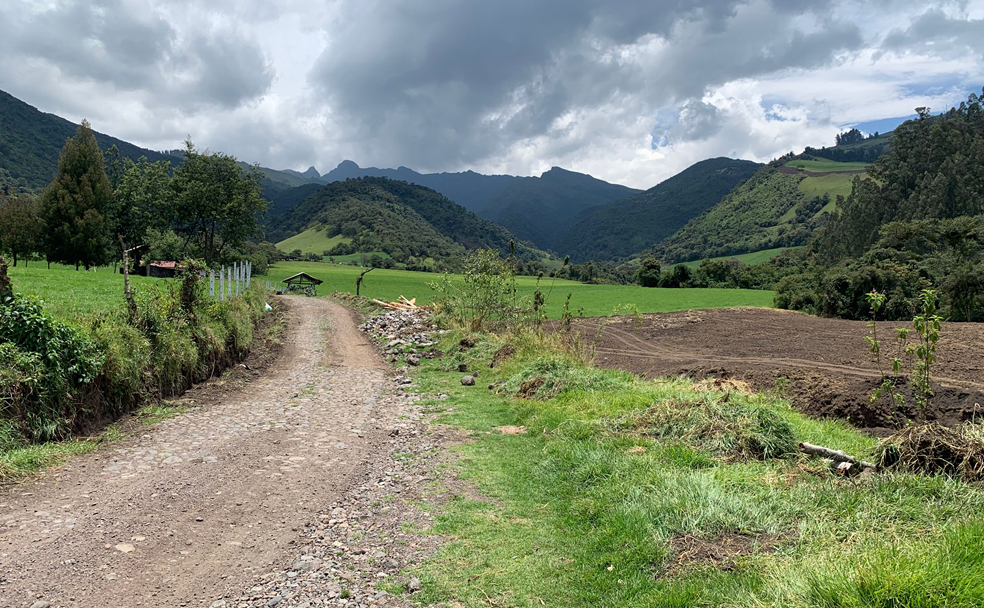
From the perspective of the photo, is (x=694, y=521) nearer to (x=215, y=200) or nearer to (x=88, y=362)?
(x=88, y=362)

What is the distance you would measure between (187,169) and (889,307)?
5876 centimetres

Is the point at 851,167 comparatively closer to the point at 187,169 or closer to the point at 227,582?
the point at 187,169

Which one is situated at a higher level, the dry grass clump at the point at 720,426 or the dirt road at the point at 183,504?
the dry grass clump at the point at 720,426

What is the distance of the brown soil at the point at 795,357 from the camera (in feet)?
29.4

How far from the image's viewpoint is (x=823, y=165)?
187 meters

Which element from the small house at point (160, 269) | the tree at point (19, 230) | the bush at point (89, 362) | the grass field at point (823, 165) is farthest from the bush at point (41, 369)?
the grass field at point (823, 165)

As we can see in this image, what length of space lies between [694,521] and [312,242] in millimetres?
165077

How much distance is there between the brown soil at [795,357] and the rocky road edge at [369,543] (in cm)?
596

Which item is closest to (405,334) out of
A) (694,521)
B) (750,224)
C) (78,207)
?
(694,521)

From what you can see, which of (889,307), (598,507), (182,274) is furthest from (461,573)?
(889,307)

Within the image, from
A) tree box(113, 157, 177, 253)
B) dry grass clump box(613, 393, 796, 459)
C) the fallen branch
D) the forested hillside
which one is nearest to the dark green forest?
the forested hillside

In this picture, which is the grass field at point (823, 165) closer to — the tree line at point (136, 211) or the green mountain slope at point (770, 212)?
the green mountain slope at point (770, 212)

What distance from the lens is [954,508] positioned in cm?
389

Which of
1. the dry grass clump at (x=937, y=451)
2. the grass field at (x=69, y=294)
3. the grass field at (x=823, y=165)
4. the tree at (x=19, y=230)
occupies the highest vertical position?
the grass field at (x=823, y=165)
